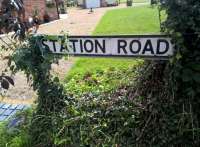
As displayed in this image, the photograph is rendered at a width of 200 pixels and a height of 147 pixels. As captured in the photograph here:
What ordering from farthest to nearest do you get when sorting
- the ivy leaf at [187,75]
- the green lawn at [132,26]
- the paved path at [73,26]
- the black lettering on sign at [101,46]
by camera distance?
the paved path at [73,26]
the green lawn at [132,26]
the black lettering on sign at [101,46]
the ivy leaf at [187,75]

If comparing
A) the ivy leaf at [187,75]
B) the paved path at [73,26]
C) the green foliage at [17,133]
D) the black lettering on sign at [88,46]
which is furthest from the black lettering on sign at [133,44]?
the paved path at [73,26]

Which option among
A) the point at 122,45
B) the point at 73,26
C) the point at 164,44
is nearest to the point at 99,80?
the point at 122,45

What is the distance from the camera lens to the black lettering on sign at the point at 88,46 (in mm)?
4191

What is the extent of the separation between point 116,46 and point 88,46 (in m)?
0.35

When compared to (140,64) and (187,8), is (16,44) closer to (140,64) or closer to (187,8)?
(140,64)

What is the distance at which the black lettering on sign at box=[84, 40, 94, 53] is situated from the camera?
4.19 m

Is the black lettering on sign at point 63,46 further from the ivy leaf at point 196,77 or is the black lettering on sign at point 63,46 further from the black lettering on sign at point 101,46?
the ivy leaf at point 196,77

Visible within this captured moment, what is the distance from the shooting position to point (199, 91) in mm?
3545

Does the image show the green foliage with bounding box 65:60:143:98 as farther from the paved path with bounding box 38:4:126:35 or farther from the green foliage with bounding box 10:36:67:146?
the paved path with bounding box 38:4:126:35

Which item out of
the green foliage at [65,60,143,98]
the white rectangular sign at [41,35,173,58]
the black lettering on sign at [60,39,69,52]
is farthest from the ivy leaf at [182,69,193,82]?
the black lettering on sign at [60,39,69,52]

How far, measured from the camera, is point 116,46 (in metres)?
4.05

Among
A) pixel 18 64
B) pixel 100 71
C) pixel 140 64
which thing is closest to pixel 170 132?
pixel 140 64

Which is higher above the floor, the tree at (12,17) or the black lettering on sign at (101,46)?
the tree at (12,17)

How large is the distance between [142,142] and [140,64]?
3.75 ft
